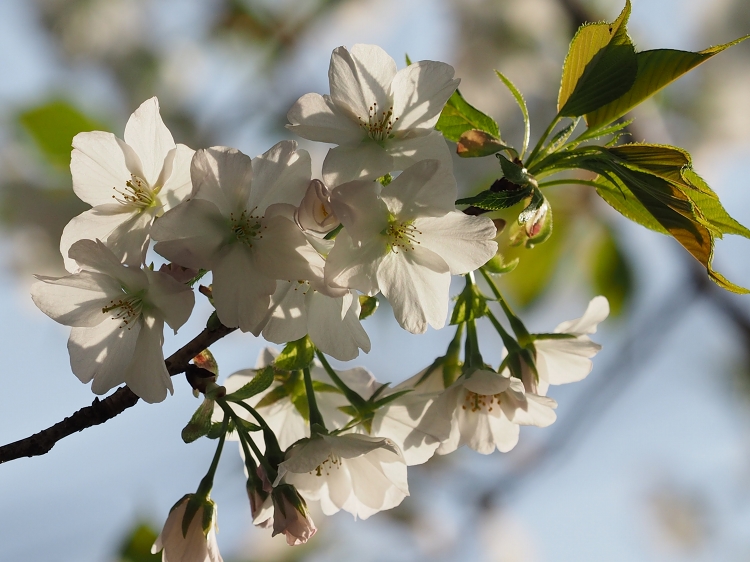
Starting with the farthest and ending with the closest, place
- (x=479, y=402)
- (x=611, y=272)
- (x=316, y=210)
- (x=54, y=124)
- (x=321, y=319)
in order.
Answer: (x=611, y=272), (x=54, y=124), (x=479, y=402), (x=321, y=319), (x=316, y=210)

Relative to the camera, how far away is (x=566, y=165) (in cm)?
86

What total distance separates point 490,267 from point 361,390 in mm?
253

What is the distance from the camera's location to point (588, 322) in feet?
3.47

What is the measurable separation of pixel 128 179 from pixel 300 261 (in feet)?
0.92

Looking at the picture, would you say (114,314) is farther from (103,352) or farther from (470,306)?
A: (470,306)

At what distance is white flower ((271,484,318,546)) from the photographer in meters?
0.81

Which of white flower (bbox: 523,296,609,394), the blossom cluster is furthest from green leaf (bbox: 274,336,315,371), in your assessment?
white flower (bbox: 523,296,609,394)

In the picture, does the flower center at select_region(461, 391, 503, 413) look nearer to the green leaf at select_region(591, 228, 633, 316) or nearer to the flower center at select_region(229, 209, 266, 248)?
the flower center at select_region(229, 209, 266, 248)

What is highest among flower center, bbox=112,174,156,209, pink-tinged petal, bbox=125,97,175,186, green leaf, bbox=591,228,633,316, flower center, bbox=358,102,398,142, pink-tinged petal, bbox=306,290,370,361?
pink-tinged petal, bbox=125,97,175,186

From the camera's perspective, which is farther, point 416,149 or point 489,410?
point 489,410

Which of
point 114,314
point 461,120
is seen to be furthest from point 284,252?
point 461,120

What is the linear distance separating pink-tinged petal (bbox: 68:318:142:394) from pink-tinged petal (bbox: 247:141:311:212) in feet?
0.67

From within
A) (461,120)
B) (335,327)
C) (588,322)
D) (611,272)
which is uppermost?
(461,120)

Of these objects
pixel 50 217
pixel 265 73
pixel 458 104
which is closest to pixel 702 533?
pixel 265 73
